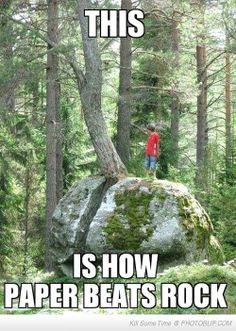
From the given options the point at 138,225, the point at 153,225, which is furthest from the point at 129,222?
the point at 153,225

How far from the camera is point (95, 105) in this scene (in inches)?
482

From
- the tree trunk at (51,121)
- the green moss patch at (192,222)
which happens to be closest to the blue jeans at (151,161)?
the green moss patch at (192,222)

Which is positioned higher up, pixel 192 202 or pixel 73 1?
pixel 73 1

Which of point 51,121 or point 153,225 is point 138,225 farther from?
point 51,121

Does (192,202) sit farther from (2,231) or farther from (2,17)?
(2,231)

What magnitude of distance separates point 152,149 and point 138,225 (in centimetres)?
161

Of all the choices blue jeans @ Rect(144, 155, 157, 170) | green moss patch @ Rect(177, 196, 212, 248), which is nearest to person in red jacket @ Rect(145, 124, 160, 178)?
blue jeans @ Rect(144, 155, 157, 170)

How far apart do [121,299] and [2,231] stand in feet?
33.5

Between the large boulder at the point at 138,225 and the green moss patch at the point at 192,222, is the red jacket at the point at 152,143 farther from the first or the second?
the green moss patch at the point at 192,222

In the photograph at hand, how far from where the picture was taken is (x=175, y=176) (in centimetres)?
1570

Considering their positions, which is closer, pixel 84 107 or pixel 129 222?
pixel 129 222

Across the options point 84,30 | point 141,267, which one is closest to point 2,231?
point 84,30

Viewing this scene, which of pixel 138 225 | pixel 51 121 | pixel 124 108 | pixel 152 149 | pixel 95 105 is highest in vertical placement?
pixel 124 108

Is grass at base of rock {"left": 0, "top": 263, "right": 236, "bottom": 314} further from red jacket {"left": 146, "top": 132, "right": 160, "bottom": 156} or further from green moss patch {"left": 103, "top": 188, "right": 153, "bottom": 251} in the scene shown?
red jacket {"left": 146, "top": 132, "right": 160, "bottom": 156}
